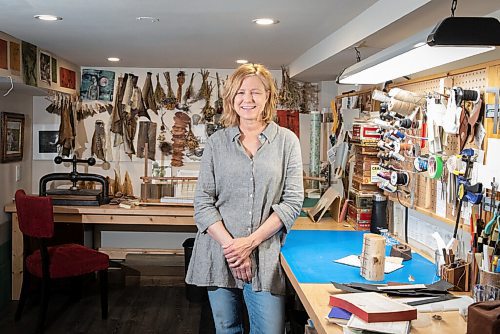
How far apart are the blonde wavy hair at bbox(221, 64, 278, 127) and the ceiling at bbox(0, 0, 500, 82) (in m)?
0.37

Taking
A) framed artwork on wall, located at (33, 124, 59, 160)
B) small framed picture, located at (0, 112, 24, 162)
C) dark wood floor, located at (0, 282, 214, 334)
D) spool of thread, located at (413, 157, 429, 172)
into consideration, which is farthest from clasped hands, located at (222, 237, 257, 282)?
Result: framed artwork on wall, located at (33, 124, 59, 160)

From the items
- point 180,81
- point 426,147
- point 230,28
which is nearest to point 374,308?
point 426,147

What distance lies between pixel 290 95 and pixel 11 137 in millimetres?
2414

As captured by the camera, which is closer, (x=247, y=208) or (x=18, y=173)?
(x=247, y=208)

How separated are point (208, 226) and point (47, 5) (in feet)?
4.27

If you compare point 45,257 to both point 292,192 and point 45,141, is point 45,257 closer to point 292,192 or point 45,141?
point 45,141

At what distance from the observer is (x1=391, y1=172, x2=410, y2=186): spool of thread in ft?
9.34

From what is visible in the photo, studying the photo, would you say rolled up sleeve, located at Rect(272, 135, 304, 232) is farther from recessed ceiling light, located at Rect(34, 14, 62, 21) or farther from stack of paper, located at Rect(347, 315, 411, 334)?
recessed ceiling light, located at Rect(34, 14, 62, 21)

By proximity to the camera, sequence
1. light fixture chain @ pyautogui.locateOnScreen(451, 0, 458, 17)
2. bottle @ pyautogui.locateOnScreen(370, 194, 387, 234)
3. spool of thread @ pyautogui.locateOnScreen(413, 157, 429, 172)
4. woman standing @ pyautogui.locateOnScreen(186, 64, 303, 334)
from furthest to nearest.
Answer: bottle @ pyautogui.locateOnScreen(370, 194, 387, 234), spool of thread @ pyautogui.locateOnScreen(413, 157, 429, 172), woman standing @ pyautogui.locateOnScreen(186, 64, 303, 334), light fixture chain @ pyautogui.locateOnScreen(451, 0, 458, 17)

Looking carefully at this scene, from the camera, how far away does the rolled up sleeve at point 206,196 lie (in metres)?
2.22


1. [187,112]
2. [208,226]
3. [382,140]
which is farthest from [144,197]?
[208,226]

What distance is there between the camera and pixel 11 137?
4508 mm

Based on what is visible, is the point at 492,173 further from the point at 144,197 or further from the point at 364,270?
the point at 144,197

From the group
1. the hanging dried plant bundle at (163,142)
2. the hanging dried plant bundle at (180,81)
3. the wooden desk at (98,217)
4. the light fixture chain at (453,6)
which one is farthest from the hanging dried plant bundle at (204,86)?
the light fixture chain at (453,6)
